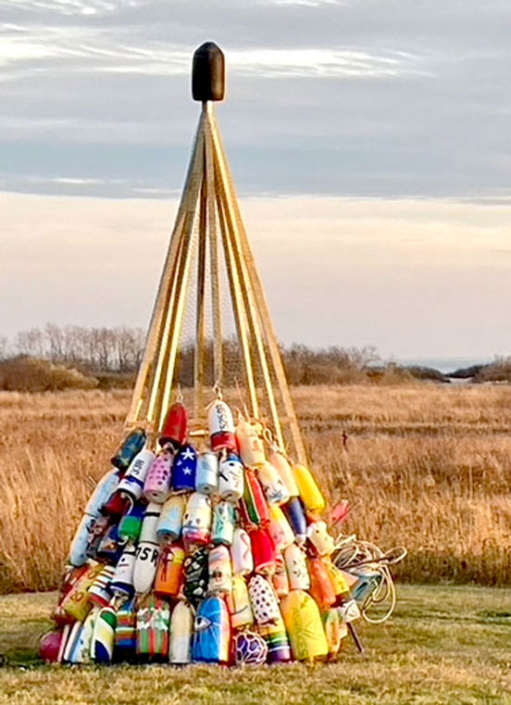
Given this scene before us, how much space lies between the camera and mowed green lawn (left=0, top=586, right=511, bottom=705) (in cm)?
586

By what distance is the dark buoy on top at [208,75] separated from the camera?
7324 mm

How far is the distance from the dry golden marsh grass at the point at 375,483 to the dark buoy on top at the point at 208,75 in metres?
4.32

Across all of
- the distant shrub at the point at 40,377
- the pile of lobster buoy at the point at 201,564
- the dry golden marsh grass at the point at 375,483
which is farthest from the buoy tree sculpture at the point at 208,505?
the distant shrub at the point at 40,377

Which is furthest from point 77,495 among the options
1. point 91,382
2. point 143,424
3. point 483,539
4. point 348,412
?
point 91,382

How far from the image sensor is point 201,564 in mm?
6617

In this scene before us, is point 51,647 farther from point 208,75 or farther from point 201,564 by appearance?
point 208,75

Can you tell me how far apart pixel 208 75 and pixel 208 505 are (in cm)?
217

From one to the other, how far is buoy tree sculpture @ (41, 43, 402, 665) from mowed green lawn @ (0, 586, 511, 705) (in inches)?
7.9

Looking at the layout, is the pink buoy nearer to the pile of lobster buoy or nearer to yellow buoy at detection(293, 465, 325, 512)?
the pile of lobster buoy

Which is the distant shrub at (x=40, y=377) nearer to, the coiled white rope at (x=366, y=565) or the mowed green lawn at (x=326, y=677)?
the coiled white rope at (x=366, y=565)

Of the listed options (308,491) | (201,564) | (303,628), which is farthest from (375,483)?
(201,564)

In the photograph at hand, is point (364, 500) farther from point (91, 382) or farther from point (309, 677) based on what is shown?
point (91, 382)

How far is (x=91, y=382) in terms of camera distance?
49.7 metres

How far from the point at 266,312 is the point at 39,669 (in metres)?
2.05
